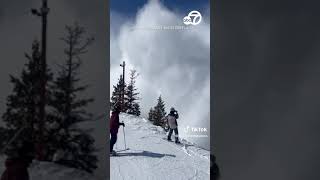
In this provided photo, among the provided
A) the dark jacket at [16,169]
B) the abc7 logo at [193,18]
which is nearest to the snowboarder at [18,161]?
A: the dark jacket at [16,169]

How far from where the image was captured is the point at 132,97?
2547 millimetres

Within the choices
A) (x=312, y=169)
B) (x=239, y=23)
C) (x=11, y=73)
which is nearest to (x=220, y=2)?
(x=239, y=23)

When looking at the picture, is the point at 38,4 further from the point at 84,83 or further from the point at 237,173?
the point at 237,173

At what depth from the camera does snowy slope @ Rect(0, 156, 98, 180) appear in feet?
8.20

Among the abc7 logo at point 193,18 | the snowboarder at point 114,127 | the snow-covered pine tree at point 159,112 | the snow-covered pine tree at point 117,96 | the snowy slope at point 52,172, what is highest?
the abc7 logo at point 193,18

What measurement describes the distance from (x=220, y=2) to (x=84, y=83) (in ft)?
2.94

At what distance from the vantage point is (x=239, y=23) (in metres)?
2.46

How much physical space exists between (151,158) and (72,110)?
0.53 m

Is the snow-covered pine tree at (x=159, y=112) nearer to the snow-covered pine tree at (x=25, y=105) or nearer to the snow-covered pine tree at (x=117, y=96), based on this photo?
the snow-covered pine tree at (x=117, y=96)

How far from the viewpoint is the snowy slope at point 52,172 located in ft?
8.20

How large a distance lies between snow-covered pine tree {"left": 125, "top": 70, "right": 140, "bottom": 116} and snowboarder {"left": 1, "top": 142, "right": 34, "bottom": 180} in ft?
1.95

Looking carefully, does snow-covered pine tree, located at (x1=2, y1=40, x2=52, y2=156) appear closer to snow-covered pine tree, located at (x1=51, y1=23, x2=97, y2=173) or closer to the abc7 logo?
snow-covered pine tree, located at (x1=51, y1=23, x2=97, y2=173)

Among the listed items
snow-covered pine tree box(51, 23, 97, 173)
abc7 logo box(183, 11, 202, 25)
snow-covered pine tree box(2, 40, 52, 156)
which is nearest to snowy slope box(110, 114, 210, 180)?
snow-covered pine tree box(51, 23, 97, 173)

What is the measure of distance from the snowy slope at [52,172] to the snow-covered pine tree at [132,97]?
44 cm
